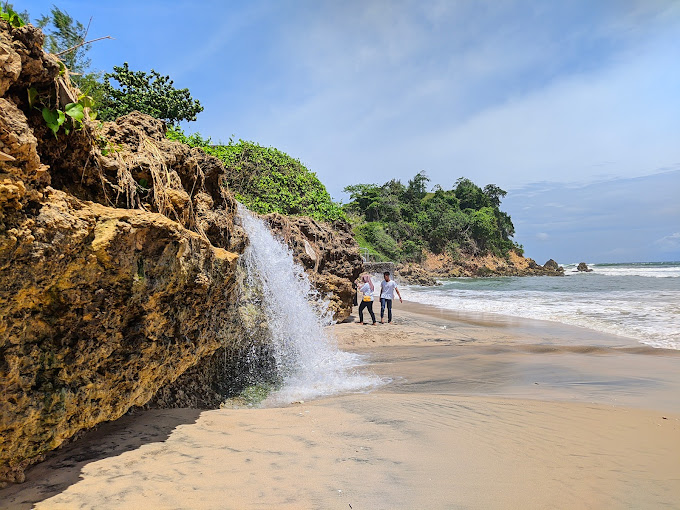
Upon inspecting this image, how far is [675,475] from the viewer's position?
308 centimetres

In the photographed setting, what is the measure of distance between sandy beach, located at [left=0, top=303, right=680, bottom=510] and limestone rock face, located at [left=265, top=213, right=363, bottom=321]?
16.1 feet

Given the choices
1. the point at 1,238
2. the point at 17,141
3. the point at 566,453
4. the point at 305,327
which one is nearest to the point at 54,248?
the point at 1,238

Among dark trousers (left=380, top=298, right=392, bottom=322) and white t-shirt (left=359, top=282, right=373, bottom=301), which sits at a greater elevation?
white t-shirt (left=359, top=282, right=373, bottom=301)

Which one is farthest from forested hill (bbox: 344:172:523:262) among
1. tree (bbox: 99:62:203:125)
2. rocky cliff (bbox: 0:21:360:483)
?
rocky cliff (bbox: 0:21:360:483)

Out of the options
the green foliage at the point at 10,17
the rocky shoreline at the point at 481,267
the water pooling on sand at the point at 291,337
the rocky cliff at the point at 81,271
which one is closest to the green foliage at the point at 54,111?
the rocky cliff at the point at 81,271

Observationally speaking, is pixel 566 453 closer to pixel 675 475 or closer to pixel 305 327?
pixel 675 475

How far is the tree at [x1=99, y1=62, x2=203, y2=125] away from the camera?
1463cm

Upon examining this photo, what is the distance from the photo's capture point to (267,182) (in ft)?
45.9

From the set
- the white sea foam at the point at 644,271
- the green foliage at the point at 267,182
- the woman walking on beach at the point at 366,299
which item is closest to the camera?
the woman walking on beach at the point at 366,299

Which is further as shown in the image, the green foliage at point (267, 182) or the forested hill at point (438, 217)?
the forested hill at point (438, 217)

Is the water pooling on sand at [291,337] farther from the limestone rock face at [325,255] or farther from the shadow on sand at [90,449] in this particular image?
the shadow on sand at [90,449]

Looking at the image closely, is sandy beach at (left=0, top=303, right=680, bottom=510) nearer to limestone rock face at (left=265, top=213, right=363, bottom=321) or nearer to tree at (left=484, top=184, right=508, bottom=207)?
limestone rock face at (left=265, top=213, right=363, bottom=321)

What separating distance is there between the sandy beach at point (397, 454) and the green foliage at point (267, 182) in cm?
945

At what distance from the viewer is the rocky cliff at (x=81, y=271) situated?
2.25m
